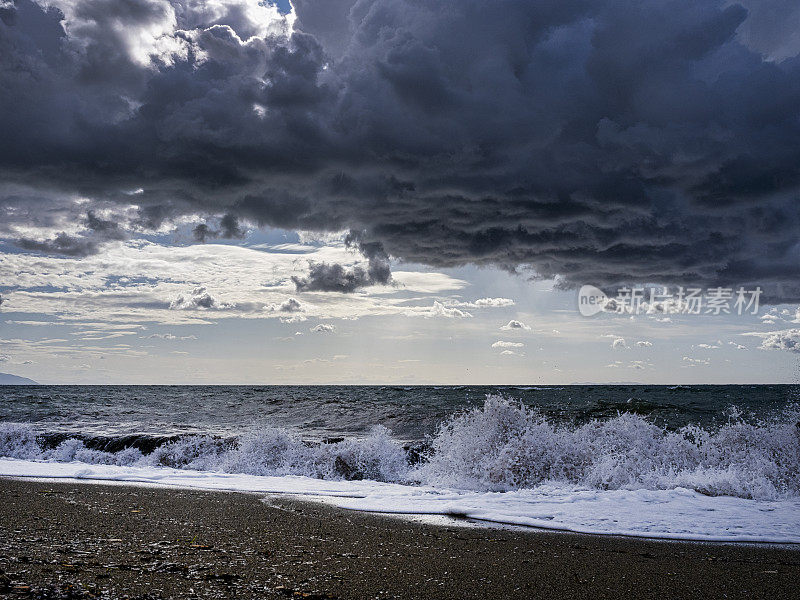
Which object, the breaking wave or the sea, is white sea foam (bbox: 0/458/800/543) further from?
the breaking wave

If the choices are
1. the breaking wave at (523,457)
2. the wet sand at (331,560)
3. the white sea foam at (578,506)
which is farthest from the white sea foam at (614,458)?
the wet sand at (331,560)

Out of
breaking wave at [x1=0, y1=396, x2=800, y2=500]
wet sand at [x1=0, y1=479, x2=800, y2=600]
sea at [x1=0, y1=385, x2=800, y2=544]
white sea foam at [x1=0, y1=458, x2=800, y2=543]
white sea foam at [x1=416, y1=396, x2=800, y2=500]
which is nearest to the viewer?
wet sand at [x1=0, y1=479, x2=800, y2=600]

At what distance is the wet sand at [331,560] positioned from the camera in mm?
3262

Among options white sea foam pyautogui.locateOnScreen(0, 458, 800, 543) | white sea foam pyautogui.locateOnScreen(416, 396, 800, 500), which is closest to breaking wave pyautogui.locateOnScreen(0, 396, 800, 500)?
white sea foam pyautogui.locateOnScreen(416, 396, 800, 500)

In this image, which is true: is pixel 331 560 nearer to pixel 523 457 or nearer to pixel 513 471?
pixel 513 471

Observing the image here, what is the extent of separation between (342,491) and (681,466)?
5.91 meters

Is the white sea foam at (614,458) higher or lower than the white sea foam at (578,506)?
higher

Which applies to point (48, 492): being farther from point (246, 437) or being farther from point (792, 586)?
point (792, 586)

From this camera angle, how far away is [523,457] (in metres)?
9.38

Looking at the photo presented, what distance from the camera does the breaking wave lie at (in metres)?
8.51

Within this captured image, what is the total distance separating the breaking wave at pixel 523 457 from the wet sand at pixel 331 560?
3.37 metres

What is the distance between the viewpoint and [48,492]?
269 inches

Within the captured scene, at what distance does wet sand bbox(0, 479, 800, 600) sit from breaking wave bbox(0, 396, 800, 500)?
11.1ft

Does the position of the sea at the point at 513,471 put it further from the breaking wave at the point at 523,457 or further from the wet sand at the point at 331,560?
the wet sand at the point at 331,560
